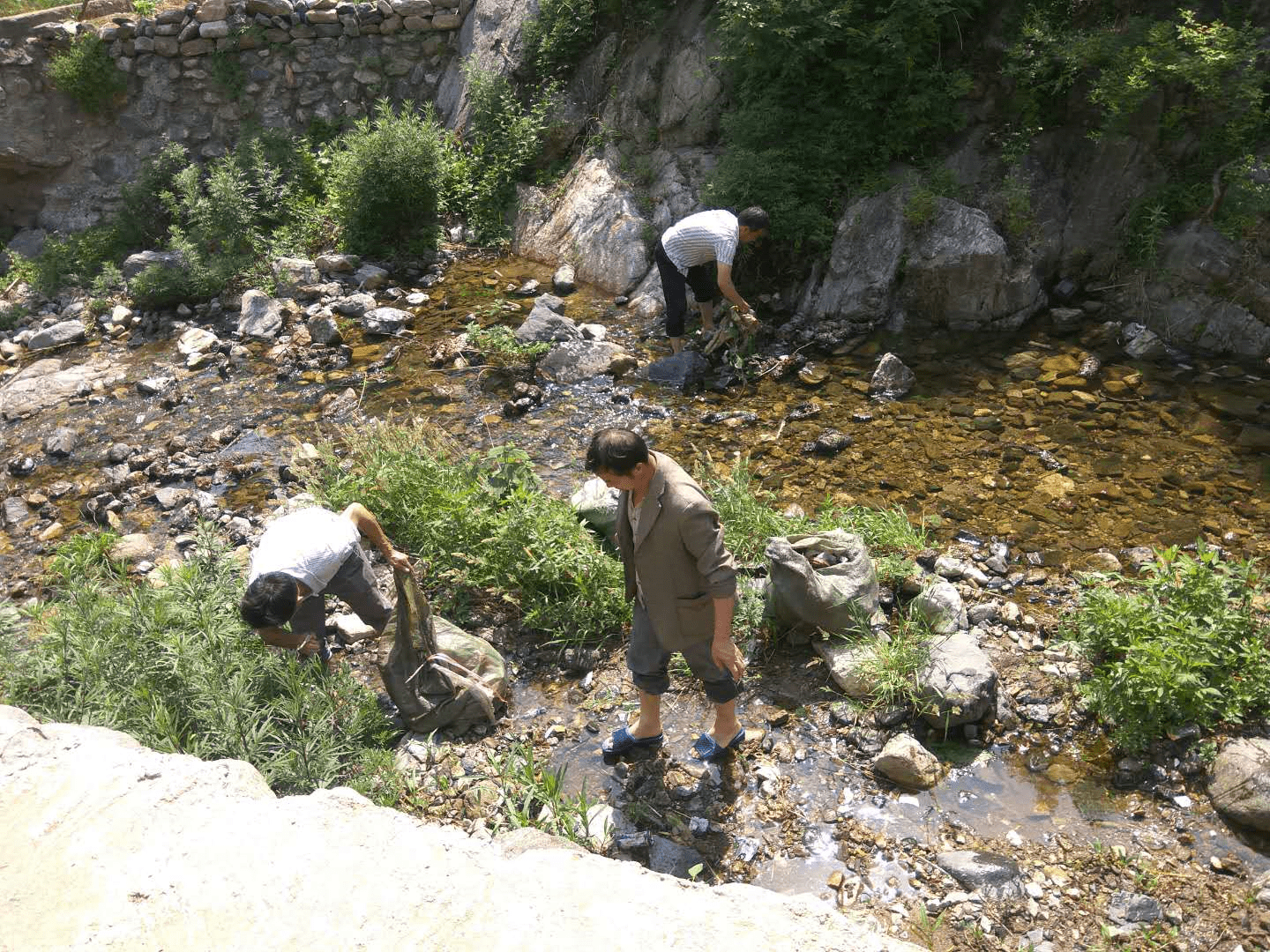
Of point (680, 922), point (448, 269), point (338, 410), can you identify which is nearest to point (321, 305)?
point (448, 269)

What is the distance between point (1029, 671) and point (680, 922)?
2.68 m

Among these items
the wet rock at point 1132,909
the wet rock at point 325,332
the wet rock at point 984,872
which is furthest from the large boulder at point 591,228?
the wet rock at point 1132,909

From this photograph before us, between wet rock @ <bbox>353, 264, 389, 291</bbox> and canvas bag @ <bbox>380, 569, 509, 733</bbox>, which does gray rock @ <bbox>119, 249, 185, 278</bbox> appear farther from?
canvas bag @ <bbox>380, 569, 509, 733</bbox>

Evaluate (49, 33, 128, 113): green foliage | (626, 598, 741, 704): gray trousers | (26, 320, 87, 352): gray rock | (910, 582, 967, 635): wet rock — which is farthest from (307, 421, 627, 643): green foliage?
(49, 33, 128, 113): green foliage

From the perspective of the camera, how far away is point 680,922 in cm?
262

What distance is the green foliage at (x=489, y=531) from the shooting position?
5035mm

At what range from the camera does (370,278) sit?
10.1m

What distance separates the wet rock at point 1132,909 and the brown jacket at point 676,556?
1857 mm

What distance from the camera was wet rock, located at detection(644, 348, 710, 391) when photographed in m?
7.73

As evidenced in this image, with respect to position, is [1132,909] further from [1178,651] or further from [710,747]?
[710,747]

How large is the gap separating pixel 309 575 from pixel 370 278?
663 cm

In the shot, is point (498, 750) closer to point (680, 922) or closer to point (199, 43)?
point (680, 922)

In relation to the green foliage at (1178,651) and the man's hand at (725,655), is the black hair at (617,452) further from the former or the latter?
the green foliage at (1178,651)

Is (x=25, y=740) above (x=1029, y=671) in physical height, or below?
above
